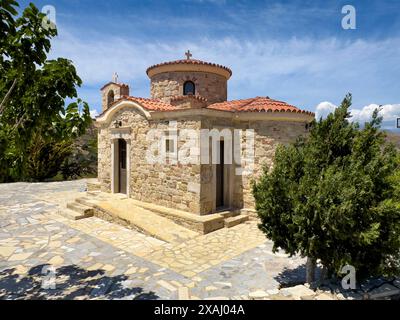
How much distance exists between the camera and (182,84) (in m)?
12.3

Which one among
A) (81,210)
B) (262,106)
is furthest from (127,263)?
(262,106)

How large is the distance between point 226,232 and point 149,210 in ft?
9.54

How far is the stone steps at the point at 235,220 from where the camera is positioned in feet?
28.6

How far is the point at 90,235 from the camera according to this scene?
7.91 meters

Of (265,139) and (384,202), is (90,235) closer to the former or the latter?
(265,139)

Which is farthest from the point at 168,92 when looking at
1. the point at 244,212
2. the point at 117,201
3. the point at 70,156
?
the point at 70,156

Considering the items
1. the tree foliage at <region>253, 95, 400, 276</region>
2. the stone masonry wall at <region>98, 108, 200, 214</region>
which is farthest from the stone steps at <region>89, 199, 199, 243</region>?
the tree foliage at <region>253, 95, 400, 276</region>

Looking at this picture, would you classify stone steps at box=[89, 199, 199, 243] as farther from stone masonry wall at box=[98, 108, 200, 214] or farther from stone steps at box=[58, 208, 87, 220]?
stone masonry wall at box=[98, 108, 200, 214]

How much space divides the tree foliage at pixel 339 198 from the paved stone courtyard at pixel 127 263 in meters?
1.43

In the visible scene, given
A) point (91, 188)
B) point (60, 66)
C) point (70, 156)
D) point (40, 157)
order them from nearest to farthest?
point (60, 66)
point (91, 188)
point (40, 157)
point (70, 156)

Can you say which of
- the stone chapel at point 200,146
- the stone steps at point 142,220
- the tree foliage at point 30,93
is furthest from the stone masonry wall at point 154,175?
the tree foliage at point 30,93

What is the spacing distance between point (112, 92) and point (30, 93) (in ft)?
31.8

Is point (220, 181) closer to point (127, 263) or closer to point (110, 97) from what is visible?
point (127, 263)

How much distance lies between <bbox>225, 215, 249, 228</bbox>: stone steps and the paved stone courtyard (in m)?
0.22
